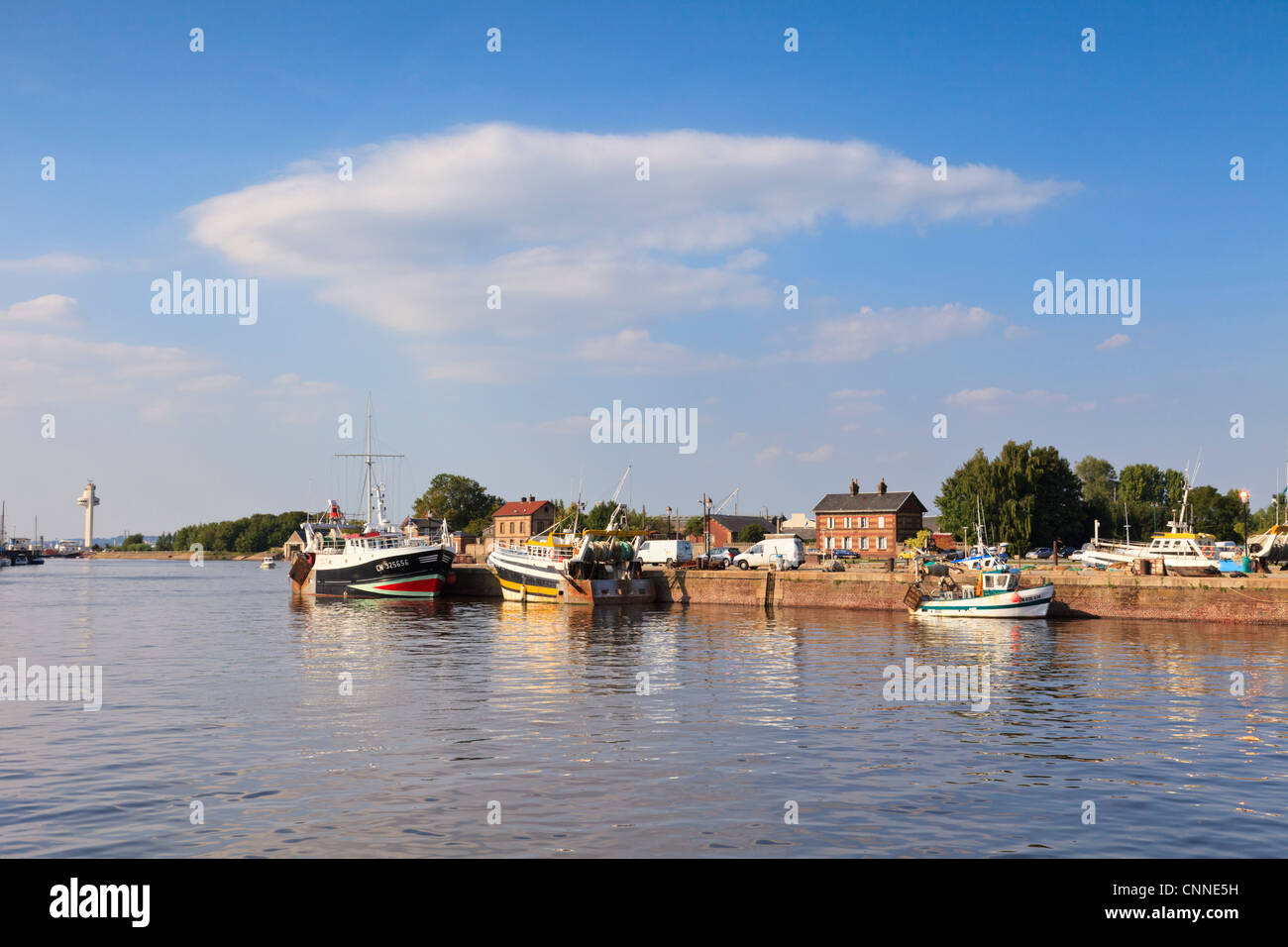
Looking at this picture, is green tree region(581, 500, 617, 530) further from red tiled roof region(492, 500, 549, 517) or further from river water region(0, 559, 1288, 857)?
river water region(0, 559, 1288, 857)

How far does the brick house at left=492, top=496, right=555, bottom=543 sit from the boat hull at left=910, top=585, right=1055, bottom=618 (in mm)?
110553

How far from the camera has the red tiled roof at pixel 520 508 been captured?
167250 mm

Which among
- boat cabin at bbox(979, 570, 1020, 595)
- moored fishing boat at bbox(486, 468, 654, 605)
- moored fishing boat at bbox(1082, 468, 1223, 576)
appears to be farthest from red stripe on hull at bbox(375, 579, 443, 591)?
moored fishing boat at bbox(1082, 468, 1223, 576)

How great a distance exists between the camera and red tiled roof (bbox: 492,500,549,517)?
167 metres

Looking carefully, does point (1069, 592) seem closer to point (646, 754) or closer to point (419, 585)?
point (646, 754)

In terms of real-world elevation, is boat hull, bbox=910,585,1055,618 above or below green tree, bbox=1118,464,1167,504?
below

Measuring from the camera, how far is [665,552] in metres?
95.8

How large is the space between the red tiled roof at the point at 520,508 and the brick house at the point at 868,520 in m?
55.1

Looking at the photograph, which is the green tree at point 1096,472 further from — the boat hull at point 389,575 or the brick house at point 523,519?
the boat hull at point 389,575

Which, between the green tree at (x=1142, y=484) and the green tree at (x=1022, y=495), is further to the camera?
the green tree at (x=1142, y=484)

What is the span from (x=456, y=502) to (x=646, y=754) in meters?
174

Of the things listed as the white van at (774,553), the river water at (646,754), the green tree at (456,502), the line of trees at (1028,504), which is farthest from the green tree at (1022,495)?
the green tree at (456,502)
